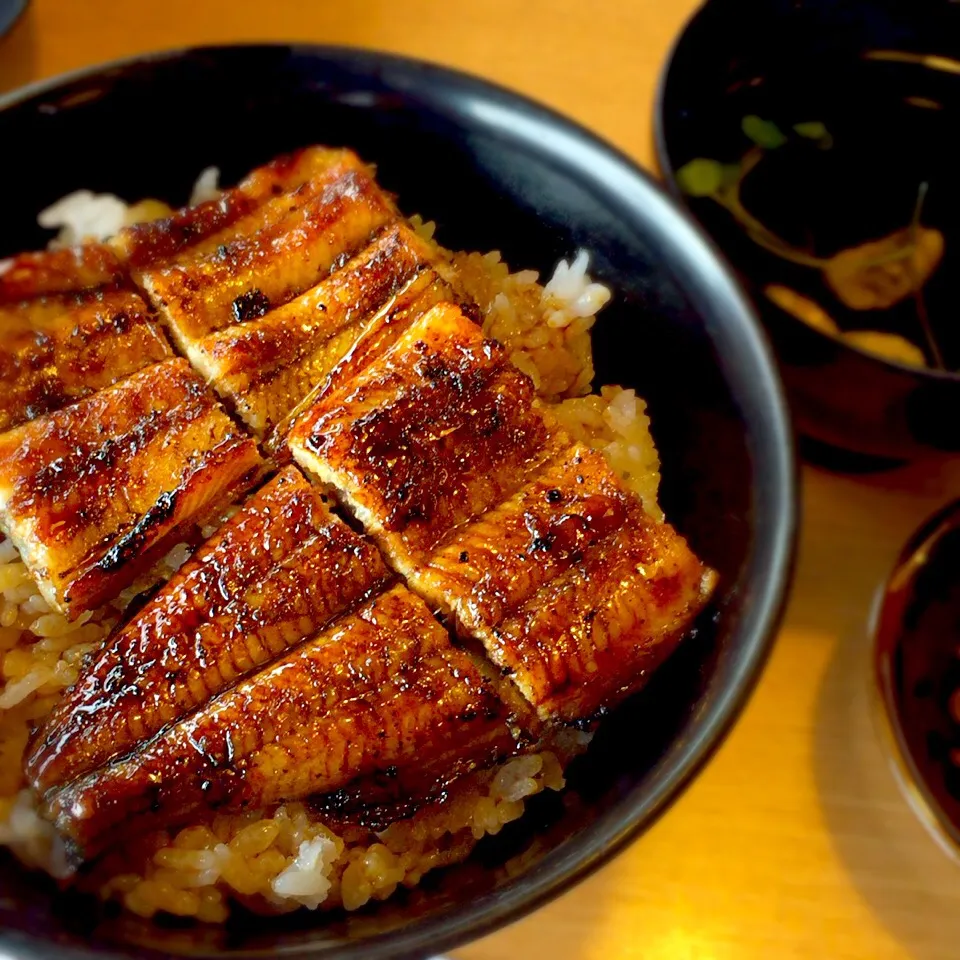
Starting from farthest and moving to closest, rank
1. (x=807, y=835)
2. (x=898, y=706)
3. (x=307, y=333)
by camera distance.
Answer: (x=807, y=835)
(x=898, y=706)
(x=307, y=333)

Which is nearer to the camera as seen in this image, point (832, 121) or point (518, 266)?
point (518, 266)

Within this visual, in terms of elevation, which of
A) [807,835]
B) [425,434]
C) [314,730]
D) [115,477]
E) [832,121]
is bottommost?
[807,835]

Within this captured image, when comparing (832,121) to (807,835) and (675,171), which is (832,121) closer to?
(675,171)

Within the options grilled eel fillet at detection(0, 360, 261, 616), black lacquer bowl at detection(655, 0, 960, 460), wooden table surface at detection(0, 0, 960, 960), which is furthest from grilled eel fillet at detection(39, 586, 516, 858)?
black lacquer bowl at detection(655, 0, 960, 460)

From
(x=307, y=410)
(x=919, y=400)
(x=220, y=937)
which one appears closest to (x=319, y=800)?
(x=220, y=937)

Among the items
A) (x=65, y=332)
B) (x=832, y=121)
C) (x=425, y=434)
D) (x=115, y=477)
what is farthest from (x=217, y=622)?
(x=832, y=121)

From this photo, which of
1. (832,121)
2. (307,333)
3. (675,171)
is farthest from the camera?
(832,121)
